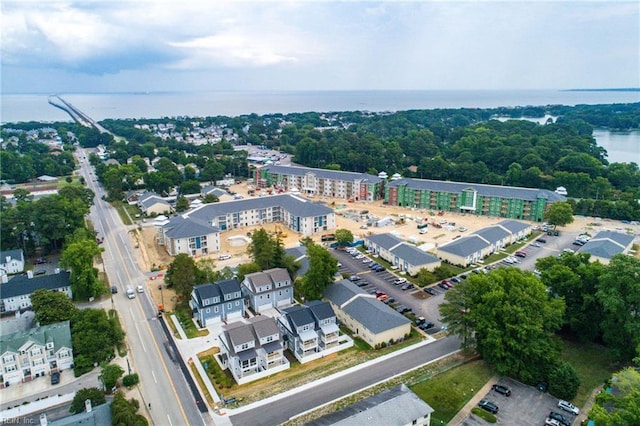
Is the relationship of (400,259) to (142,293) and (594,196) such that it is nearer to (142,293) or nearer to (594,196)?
(142,293)

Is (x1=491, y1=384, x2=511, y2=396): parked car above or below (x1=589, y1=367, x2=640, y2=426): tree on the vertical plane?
below

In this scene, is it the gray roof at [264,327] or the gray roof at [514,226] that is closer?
the gray roof at [264,327]

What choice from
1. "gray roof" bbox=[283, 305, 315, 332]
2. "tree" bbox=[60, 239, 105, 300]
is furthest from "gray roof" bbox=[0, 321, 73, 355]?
"gray roof" bbox=[283, 305, 315, 332]

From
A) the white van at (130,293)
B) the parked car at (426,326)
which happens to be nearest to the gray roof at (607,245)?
the parked car at (426,326)

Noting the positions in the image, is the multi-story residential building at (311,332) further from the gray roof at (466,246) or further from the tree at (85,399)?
the gray roof at (466,246)

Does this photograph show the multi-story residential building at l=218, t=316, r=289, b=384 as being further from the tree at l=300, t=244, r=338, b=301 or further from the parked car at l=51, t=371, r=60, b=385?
the parked car at l=51, t=371, r=60, b=385

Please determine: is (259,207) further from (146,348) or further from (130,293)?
(146,348)
